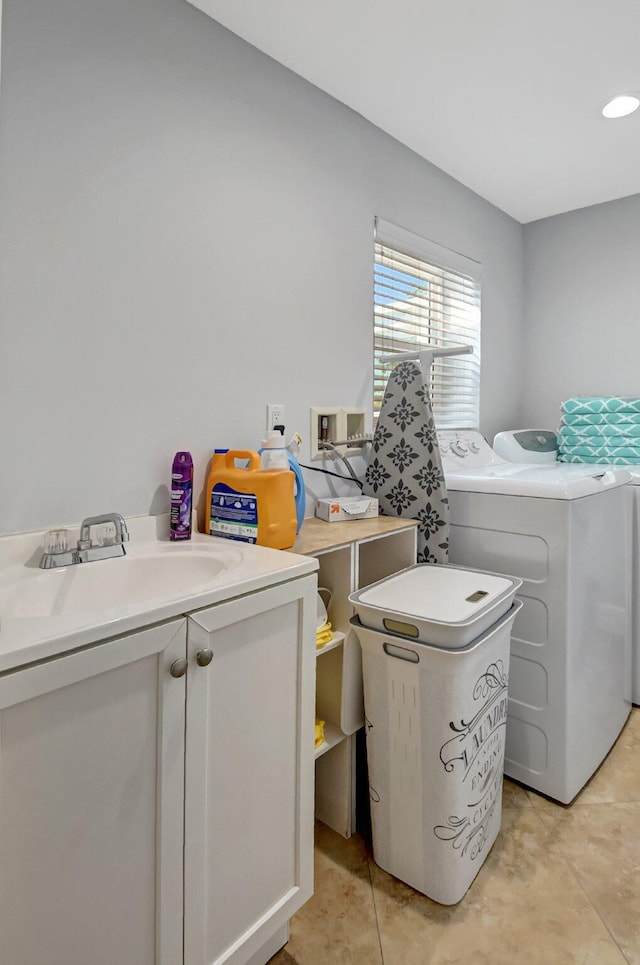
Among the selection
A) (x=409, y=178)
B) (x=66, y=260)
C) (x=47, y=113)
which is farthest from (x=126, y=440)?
(x=409, y=178)

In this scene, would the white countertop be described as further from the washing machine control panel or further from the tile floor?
the washing machine control panel

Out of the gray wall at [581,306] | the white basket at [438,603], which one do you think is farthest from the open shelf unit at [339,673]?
the gray wall at [581,306]

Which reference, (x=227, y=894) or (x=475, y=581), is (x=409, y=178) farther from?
(x=227, y=894)

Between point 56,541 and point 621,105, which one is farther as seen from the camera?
point 621,105

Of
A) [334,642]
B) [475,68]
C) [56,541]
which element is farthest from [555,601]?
[475,68]

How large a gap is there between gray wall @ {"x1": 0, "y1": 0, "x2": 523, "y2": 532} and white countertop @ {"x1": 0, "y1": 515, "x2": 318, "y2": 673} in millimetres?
80

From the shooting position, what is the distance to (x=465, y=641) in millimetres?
1269

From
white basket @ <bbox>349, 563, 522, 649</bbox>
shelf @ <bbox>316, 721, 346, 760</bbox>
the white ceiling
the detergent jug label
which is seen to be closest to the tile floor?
shelf @ <bbox>316, 721, 346, 760</bbox>

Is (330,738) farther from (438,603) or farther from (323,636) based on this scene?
(438,603)

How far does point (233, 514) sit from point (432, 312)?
1.61m

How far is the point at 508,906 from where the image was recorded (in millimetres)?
1326

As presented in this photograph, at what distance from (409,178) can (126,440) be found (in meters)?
1.71

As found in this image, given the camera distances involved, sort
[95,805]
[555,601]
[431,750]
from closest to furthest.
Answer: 1. [95,805]
2. [431,750]
3. [555,601]

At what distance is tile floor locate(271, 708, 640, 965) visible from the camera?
1206 millimetres
